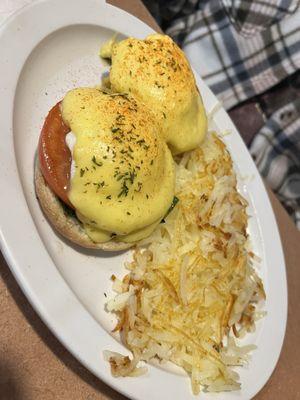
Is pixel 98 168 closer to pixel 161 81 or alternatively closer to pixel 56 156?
pixel 56 156

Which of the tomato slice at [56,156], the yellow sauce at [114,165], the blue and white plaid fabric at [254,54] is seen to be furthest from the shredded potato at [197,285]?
the blue and white plaid fabric at [254,54]

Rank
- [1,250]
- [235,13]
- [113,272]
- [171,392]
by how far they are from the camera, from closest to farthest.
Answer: [1,250], [171,392], [113,272], [235,13]

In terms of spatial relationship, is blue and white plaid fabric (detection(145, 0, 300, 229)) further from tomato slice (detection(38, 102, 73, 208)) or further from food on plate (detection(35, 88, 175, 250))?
tomato slice (detection(38, 102, 73, 208))

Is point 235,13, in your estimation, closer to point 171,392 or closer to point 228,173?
point 228,173

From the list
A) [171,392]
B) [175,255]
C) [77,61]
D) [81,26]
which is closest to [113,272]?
[175,255]

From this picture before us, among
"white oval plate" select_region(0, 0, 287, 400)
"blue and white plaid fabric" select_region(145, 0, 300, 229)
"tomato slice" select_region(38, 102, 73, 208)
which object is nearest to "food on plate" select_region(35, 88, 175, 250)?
"tomato slice" select_region(38, 102, 73, 208)

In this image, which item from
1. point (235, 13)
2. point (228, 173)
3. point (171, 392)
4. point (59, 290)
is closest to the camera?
point (59, 290)

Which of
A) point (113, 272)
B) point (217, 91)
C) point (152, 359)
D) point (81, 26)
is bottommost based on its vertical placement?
point (217, 91)
